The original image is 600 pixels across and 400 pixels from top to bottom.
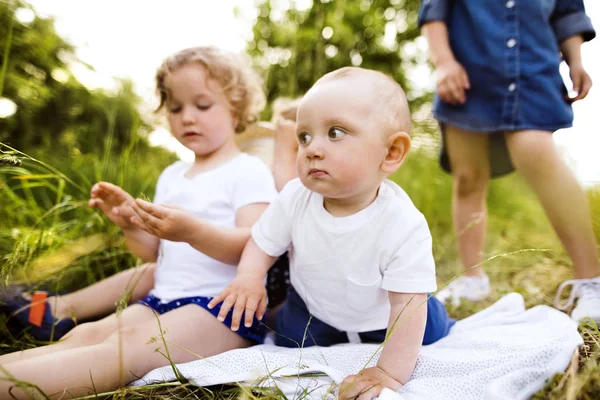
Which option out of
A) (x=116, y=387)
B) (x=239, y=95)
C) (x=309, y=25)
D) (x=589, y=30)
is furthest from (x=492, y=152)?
(x=309, y=25)

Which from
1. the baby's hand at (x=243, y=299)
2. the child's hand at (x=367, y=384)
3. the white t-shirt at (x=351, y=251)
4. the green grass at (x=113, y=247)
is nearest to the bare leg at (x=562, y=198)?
the green grass at (x=113, y=247)

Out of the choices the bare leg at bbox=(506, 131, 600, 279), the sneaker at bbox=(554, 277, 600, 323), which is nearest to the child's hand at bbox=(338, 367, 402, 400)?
the sneaker at bbox=(554, 277, 600, 323)

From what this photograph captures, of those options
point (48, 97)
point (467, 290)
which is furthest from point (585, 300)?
point (48, 97)

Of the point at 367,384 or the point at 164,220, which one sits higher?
the point at 164,220

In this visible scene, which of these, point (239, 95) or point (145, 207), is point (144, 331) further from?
point (239, 95)

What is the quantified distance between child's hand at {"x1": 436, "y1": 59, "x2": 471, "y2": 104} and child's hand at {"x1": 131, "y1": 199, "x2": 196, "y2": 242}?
3.87 feet

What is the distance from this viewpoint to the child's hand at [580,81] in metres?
1.82

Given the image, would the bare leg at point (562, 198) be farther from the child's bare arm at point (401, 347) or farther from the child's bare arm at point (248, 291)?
the child's bare arm at point (248, 291)

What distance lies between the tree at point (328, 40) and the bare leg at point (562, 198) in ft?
4.53

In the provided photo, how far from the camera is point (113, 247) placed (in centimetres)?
210

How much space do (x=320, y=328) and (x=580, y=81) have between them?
1399mm

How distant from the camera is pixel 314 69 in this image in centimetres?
307

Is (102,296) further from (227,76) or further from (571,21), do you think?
(571,21)

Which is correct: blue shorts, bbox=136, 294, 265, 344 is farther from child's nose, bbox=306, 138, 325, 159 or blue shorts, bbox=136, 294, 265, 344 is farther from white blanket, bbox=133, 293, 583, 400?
child's nose, bbox=306, 138, 325, 159
